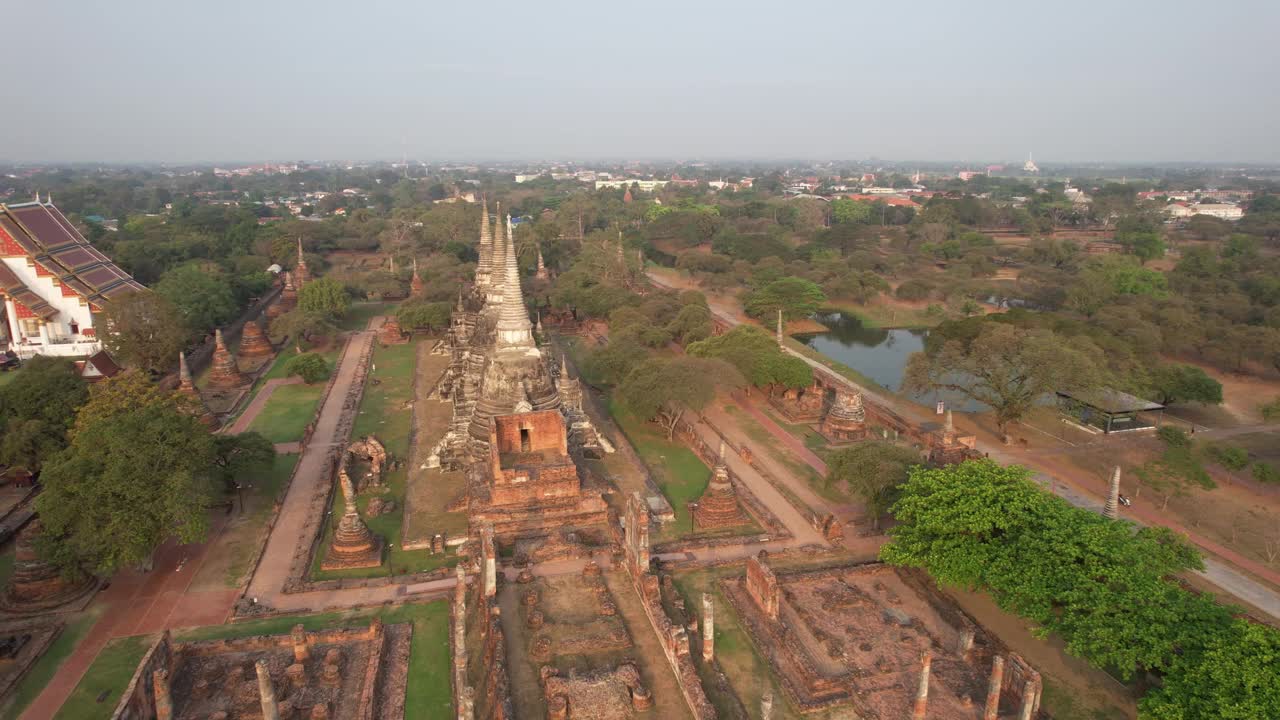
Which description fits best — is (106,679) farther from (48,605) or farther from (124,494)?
(124,494)

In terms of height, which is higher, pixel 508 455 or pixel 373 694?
pixel 508 455

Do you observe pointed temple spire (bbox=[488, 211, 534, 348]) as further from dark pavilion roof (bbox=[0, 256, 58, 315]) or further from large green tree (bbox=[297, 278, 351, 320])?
dark pavilion roof (bbox=[0, 256, 58, 315])

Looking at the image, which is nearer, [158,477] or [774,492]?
[158,477]

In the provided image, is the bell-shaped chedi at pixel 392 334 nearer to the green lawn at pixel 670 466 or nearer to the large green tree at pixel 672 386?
the green lawn at pixel 670 466

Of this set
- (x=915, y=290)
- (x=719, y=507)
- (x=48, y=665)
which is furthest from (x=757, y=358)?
(x=915, y=290)

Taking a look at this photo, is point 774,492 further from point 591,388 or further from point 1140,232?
point 1140,232

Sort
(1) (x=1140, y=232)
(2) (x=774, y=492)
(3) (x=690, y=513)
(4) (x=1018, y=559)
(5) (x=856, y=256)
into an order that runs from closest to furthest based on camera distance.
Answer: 1. (4) (x=1018, y=559)
2. (3) (x=690, y=513)
3. (2) (x=774, y=492)
4. (5) (x=856, y=256)
5. (1) (x=1140, y=232)

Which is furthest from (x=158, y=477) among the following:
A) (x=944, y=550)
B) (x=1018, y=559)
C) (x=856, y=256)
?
(x=856, y=256)
